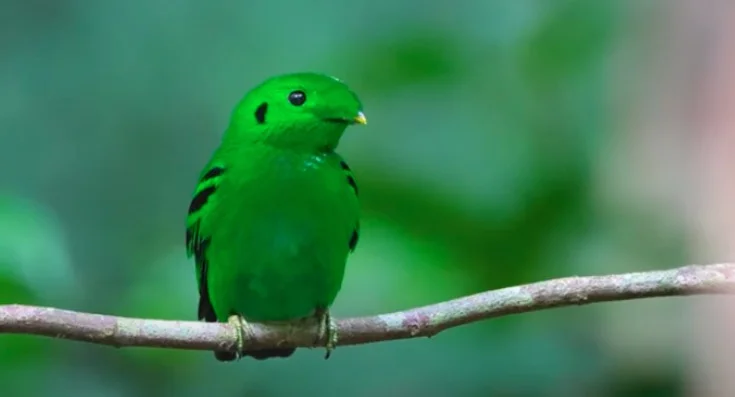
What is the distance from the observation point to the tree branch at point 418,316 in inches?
74.2

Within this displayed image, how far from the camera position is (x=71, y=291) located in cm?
346

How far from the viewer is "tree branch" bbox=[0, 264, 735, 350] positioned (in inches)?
74.2

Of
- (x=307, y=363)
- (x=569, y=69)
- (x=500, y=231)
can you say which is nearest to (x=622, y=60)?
(x=569, y=69)

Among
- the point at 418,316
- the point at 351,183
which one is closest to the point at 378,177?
the point at 351,183

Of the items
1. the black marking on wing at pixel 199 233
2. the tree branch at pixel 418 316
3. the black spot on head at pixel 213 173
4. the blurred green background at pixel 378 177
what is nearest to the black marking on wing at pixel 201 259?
the black marking on wing at pixel 199 233

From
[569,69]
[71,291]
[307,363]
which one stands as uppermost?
[569,69]

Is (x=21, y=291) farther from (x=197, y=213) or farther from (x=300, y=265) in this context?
(x=300, y=265)

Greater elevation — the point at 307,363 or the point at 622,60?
the point at 622,60

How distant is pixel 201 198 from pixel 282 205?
242 millimetres

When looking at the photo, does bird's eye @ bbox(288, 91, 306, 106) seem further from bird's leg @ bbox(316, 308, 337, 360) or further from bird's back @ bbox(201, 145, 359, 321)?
bird's leg @ bbox(316, 308, 337, 360)

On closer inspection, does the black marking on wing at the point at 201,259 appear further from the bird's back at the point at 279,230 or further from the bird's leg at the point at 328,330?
the bird's leg at the point at 328,330

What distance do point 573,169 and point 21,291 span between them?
6.32 ft

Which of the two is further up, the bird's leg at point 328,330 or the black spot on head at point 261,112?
the black spot on head at point 261,112

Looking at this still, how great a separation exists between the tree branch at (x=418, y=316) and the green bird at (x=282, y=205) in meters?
0.11
